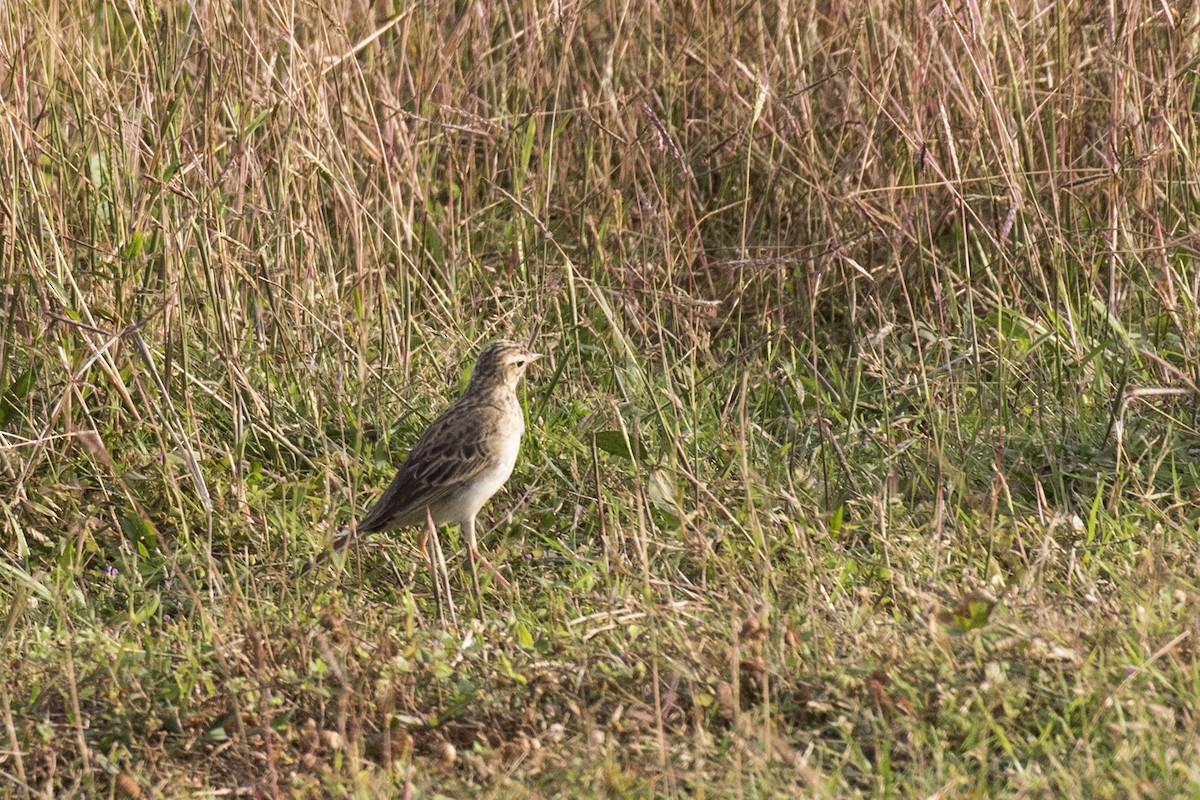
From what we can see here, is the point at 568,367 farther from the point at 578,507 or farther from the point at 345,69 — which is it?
the point at 345,69

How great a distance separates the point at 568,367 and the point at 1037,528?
2063 millimetres

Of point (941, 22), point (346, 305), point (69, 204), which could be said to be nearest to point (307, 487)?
point (346, 305)

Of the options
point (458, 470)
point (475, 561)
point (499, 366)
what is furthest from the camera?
point (499, 366)

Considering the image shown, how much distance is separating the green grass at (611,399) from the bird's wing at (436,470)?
0.15 metres

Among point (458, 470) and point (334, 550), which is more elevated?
point (458, 470)

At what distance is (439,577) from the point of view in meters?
4.72

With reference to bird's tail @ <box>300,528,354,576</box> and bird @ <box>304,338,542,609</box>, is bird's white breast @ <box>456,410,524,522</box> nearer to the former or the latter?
bird @ <box>304,338,542,609</box>

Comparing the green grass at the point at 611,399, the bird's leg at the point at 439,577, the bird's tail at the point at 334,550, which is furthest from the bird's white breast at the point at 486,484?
the bird's tail at the point at 334,550

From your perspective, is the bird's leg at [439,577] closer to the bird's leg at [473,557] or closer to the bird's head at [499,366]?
the bird's leg at [473,557]

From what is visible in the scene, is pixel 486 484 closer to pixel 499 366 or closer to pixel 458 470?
pixel 458 470

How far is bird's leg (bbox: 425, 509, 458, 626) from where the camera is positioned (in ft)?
14.4

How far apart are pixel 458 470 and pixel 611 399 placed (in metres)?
0.52

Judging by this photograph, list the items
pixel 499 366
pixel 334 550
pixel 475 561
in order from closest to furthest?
pixel 334 550, pixel 475 561, pixel 499 366

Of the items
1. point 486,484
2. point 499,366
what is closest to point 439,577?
point 486,484
